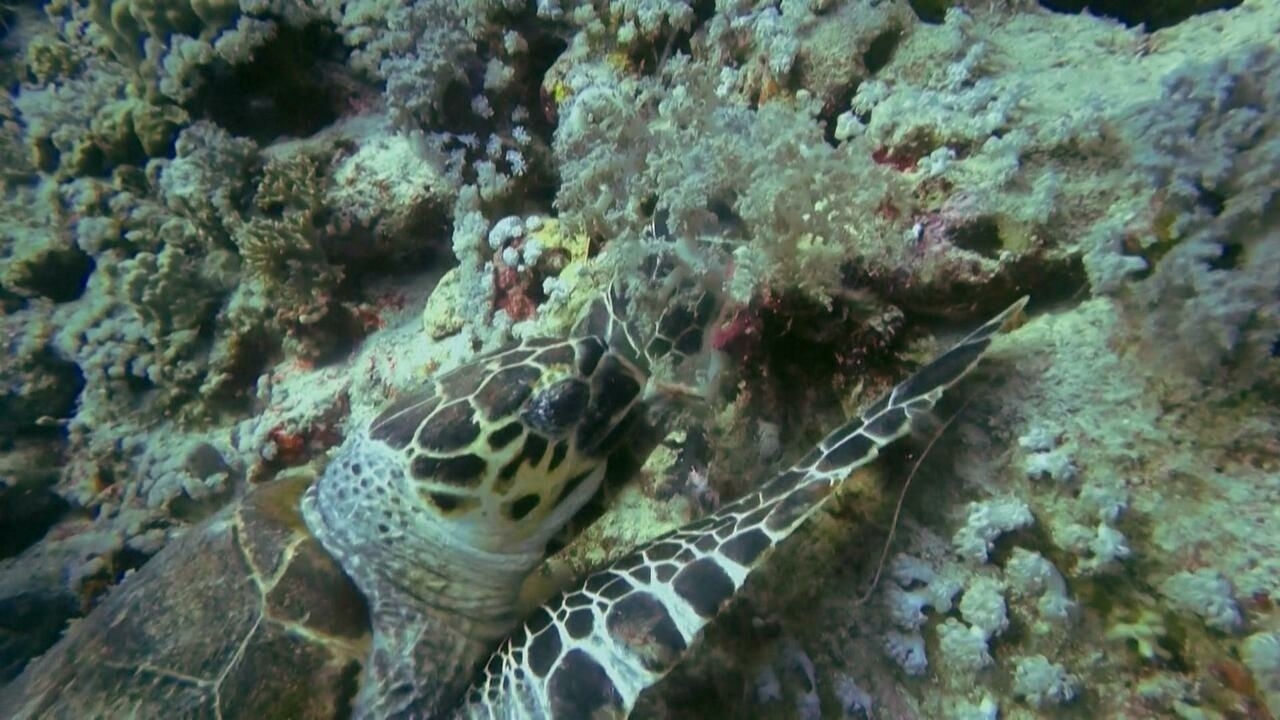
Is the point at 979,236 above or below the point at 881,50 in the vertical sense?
below

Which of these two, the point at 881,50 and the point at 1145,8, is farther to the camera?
the point at 1145,8

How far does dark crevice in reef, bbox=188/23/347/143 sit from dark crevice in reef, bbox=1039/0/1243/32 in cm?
348

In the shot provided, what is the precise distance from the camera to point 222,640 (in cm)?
163

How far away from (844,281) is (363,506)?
4.45ft

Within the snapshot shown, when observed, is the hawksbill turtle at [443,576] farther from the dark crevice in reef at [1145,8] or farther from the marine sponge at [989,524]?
the dark crevice in reef at [1145,8]

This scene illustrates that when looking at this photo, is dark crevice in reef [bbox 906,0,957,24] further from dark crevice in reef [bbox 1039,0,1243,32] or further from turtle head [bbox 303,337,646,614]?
turtle head [bbox 303,337,646,614]

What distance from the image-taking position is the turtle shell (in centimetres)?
160

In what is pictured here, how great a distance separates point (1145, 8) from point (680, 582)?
2.35m

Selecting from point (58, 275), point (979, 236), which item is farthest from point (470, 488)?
point (58, 275)

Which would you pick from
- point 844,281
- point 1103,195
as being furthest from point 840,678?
point 1103,195

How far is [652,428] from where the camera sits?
1.81m

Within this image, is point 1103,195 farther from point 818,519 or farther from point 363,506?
point 363,506

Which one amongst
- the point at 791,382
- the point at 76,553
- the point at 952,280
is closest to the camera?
the point at 952,280

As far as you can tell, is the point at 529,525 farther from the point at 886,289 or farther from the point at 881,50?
the point at 881,50
